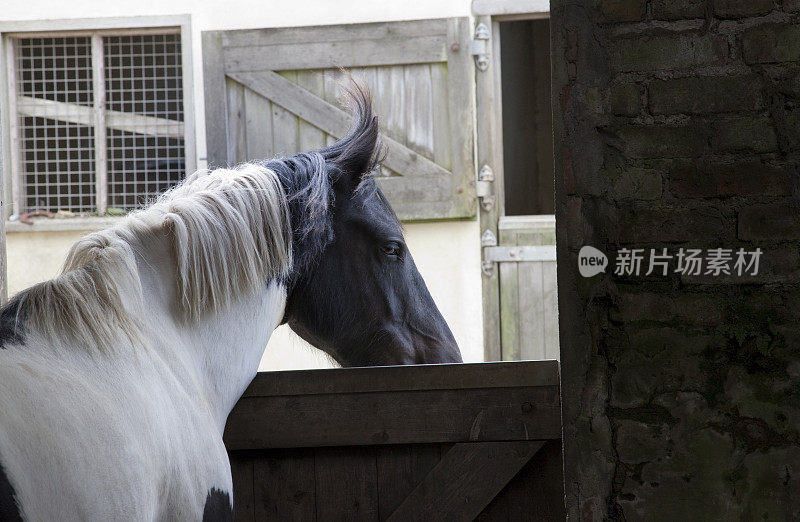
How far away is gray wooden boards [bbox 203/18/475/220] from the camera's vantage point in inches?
178

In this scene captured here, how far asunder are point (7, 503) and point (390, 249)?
1.35 meters

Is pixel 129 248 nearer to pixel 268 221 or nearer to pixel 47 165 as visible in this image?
pixel 268 221

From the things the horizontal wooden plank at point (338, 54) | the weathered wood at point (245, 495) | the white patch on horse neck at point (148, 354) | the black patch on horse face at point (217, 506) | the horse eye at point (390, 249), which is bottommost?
the weathered wood at point (245, 495)

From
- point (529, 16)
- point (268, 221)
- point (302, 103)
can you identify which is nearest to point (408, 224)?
point (302, 103)

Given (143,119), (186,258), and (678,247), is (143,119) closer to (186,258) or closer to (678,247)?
(186,258)

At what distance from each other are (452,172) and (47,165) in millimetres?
2477

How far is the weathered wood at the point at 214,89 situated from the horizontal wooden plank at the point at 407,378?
2.80m

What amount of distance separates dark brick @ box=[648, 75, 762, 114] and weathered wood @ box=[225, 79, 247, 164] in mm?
3271

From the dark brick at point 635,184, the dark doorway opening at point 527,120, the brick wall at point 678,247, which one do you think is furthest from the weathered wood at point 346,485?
the dark doorway opening at point 527,120

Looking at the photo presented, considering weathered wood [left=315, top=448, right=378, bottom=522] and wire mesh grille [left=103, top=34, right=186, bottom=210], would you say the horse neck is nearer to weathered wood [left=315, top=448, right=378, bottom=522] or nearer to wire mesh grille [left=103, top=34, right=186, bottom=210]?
weathered wood [left=315, top=448, right=378, bottom=522]

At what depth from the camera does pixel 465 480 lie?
1903 mm

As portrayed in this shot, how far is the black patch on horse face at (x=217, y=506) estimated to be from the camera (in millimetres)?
1478

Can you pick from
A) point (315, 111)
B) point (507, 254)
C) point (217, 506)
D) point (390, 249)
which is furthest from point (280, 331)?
point (217, 506)

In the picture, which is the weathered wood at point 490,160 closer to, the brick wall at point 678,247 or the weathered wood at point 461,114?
the weathered wood at point 461,114
